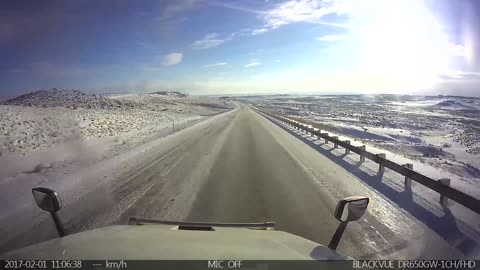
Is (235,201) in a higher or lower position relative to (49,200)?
lower

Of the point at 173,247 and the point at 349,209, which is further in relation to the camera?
the point at 349,209

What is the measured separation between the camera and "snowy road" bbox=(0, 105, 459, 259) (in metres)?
5.68

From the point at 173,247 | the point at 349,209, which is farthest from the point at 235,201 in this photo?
the point at 173,247

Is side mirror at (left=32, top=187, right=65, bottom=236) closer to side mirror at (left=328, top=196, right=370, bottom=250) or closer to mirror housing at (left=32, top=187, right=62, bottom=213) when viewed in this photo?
mirror housing at (left=32, top=187, right=62, bottom=213)

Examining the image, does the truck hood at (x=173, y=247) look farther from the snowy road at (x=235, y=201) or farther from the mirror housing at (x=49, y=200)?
the snowy road at (x=235, y=201)

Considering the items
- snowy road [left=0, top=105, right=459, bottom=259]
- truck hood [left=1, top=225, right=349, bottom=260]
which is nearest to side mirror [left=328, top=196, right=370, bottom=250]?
truck hood [left=1, top=225, right=349, bottom=260]

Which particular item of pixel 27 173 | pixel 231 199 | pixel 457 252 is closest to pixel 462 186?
pixel 457 252

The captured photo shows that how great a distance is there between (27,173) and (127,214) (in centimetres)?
658

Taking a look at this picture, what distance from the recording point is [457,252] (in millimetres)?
5219

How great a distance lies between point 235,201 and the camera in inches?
300

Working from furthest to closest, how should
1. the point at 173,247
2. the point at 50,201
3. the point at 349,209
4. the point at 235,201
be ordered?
the point at 235,201, the point at 50,201, the point at 349,209, the point at 173,247

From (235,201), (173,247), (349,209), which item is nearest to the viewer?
(173,247)

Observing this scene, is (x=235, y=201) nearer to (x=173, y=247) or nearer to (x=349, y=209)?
(x=349, y=209)

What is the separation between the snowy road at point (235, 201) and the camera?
5.68m
